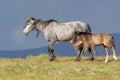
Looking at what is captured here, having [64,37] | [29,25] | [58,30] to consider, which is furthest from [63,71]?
[29,25]

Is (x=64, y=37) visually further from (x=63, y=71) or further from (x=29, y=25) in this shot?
(x=63, y=71)

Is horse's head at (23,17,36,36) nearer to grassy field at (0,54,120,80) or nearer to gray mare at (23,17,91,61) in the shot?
gray mare at (23,17,91,61)

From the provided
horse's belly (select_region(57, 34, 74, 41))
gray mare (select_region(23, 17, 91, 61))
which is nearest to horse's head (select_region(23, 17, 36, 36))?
gray mare (select_region(23, 17, 91, 61))

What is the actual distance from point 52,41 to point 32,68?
5744mm

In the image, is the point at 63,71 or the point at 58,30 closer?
the point at 63,71

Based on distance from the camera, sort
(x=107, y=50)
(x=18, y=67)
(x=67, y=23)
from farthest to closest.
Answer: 1. (x=67, y=23)
2. (x=107, y=50)
3. (x=18, y=67)

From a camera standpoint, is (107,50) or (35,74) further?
(107,50)

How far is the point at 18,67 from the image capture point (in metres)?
26.9

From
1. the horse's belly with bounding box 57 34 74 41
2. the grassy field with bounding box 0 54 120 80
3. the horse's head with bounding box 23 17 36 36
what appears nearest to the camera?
the grassy field with bounding box 0 54 120 80

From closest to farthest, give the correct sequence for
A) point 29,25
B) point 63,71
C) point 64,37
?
point 63,71, point 64,37, point 29,25

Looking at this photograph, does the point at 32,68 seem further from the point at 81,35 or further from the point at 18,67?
the point at 81,35

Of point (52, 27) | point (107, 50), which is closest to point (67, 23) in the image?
point (52, 27)

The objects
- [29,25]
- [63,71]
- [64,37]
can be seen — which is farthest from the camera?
[29,25]

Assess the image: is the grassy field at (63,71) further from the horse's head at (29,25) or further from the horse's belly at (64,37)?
the horse's head at (29,25)
